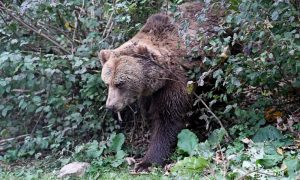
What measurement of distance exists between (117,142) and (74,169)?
2.83ft

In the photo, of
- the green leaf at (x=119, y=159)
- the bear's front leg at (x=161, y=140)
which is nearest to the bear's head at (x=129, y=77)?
the bear's front leg at (x=161, y=140)

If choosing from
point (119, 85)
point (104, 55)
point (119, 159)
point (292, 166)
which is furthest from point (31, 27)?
point (292, 166)

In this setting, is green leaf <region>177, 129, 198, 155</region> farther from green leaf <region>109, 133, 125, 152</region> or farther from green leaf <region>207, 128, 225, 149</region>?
green leaf <region>109, 133, 125, 152</region>

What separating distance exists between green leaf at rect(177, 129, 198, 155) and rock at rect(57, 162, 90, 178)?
3.58 ft

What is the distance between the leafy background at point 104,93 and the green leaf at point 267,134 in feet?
0.03

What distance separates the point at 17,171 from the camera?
21.6 ft

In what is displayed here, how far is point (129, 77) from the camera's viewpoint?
628 cm

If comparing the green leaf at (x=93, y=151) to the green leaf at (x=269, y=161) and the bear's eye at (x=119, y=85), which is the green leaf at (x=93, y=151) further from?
the green leaf at (x=269, y=161)

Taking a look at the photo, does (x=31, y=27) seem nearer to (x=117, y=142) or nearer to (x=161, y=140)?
(x=117, y=142)

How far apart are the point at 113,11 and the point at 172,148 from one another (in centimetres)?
186

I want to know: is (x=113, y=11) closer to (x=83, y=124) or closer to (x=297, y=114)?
(x=83, y=124)

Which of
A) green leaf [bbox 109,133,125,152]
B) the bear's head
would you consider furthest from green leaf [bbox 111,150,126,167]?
the bear's head

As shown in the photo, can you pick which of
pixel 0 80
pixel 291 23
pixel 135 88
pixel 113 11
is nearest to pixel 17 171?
pixel 0 80

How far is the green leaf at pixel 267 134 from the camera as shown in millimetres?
5848
